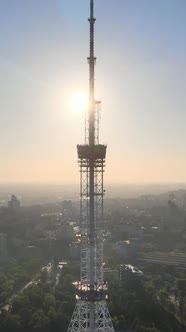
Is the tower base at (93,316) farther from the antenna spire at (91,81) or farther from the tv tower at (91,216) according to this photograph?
the antenna spire at (91,81)

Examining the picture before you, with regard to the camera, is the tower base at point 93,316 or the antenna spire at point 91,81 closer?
the tower base at point 93,316

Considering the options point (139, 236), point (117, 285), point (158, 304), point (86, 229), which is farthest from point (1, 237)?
point (86, 229)

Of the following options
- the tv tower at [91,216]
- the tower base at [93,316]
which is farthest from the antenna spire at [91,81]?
the tower base at [93,316]

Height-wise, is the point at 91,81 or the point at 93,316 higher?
the point at 91,81

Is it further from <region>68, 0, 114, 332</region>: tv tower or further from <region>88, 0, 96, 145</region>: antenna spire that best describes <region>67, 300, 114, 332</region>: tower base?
<region>88, 0, 96, 145</region>: antenna spire

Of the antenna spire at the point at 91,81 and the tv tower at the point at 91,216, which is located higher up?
the antenna spire at the point at 91,81

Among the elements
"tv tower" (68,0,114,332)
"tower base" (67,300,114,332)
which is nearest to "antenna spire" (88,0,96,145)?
"tv tower" (68,0,114,332)

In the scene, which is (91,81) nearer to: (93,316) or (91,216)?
(91,216)

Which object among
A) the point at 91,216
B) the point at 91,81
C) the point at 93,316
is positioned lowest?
the point at 93,316

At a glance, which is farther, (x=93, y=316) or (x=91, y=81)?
(x=91, y=81)

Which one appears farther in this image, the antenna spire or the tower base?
the antenna spire

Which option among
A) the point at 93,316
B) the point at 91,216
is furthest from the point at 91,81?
the point at 93,316
